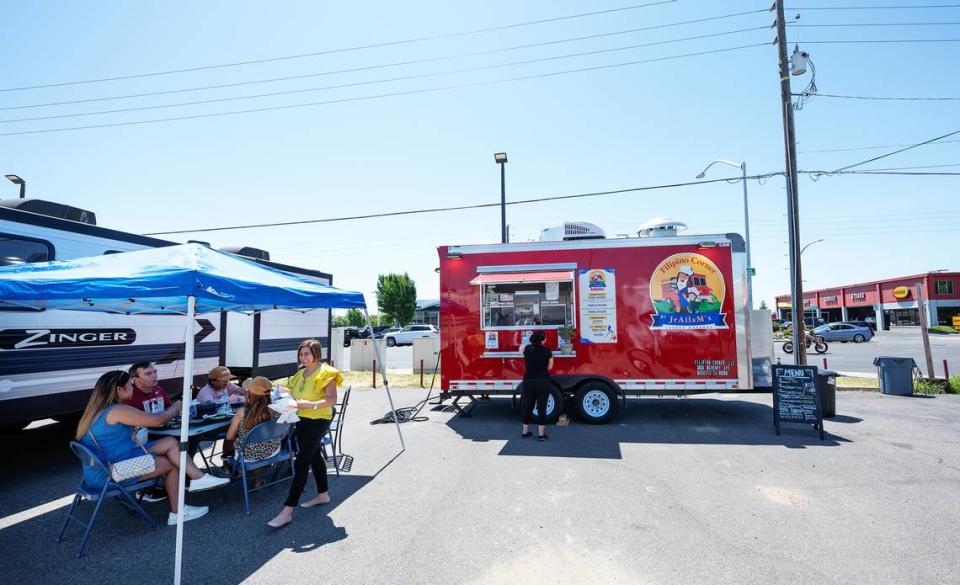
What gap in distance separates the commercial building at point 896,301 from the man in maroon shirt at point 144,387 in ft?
172

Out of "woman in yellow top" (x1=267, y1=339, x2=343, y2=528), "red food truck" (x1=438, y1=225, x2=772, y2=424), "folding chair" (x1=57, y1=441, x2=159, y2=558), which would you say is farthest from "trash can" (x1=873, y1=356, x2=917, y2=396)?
"folding chair" (x1=57, y1=441, x2=159, y2=558)

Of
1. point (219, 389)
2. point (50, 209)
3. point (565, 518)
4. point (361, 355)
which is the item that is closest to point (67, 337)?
point (219, 389)

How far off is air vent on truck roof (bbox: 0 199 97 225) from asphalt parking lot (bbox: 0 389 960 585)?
11.6 ft

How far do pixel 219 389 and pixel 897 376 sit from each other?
43.9 ft

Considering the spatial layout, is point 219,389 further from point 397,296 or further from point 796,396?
point 397,296

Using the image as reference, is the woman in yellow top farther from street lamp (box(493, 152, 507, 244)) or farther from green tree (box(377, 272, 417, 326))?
green tree (box(377, 272, 417, 326))

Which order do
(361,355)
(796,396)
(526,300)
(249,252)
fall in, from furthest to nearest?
(361,355), (249,252), (526,300), (796,396)

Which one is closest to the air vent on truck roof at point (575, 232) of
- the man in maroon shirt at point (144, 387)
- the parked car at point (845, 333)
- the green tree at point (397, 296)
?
the man in maroon shirt at point (144, 387)

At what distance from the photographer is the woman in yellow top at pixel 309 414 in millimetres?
4191

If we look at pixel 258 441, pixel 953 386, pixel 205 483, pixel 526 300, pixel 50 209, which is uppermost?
pixel 50 209

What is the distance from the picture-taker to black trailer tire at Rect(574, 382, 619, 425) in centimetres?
770

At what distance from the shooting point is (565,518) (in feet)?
13.8

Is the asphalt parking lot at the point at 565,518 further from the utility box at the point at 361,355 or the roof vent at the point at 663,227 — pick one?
the utility box at the point at 361,355

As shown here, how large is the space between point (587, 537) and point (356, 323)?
50597mm
